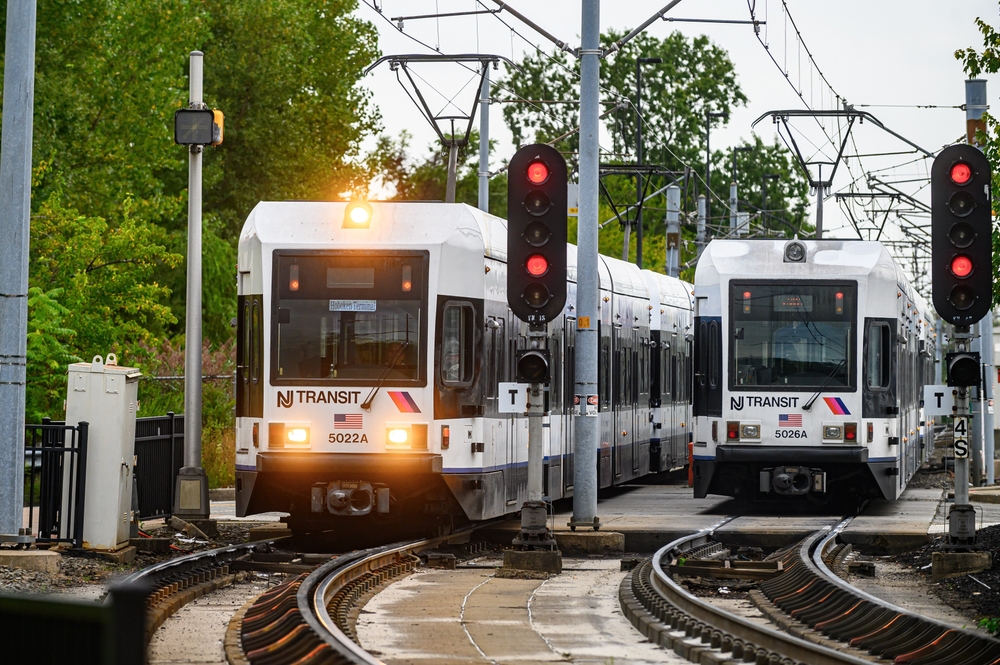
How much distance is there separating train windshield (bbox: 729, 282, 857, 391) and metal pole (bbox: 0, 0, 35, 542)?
950cm

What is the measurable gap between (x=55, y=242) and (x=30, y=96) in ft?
52.3

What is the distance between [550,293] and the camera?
15188mm

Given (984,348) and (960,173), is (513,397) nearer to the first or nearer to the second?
(960,173)

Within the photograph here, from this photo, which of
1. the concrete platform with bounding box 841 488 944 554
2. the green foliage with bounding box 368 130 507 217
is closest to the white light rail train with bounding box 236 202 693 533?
the concrete platform with bounding box 841 488 944 554

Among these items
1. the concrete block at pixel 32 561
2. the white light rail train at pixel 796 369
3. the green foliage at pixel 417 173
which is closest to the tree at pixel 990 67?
the white light rail train at pixel 796 369

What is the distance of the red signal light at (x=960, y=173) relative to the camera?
50.9 feet

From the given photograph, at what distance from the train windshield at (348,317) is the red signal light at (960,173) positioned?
16.3 feet

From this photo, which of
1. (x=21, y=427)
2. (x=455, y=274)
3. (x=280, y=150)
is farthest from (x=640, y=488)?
(x=280, y=150)

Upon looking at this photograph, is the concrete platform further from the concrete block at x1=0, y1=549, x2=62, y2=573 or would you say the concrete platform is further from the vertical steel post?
the concrete block at x1=0, y1=549, x2=62, y2=573

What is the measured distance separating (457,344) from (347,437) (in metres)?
1.39

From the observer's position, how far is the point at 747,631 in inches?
404

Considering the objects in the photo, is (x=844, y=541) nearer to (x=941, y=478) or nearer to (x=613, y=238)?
(x=941, y=478)

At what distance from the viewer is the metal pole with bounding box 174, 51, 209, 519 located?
59.8 ft

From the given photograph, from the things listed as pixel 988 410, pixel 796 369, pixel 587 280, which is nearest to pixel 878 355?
pixel 796 369
